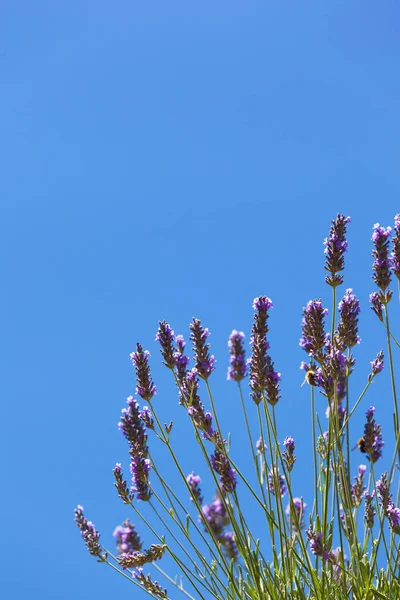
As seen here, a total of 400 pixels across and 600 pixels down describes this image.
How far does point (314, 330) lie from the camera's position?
2270 mm

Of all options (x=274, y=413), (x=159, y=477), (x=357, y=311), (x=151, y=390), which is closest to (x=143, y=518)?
(x=159, y=477)

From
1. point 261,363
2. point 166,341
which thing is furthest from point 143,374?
point 261,363

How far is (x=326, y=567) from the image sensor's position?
2348 millimetres

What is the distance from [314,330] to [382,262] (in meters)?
0.30

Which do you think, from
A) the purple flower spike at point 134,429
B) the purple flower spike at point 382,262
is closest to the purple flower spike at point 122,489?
the purple flower spike at point 134,429

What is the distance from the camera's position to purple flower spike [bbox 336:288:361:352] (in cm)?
231

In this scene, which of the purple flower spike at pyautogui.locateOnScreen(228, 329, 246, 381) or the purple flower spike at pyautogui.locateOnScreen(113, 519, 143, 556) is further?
the purple flower spike at pyautogui.locateOnScreen(113, 519, 143, 556)

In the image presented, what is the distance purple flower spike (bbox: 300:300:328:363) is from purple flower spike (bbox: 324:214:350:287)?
0.30 ft

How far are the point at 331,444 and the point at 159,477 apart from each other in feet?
1.97

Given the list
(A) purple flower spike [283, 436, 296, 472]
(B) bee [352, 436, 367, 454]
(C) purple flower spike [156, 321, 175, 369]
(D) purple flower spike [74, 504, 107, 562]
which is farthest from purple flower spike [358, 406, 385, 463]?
(D) purple flower spike [74, 504, 107, 562]

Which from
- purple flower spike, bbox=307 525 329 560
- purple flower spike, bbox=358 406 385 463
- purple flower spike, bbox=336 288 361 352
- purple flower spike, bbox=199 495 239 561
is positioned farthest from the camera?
purple flower spike, bbox=199 495 239 561

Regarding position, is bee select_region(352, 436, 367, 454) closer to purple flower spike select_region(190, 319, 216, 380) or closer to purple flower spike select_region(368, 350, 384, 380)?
purple flower spike select_region(368, 350, 384, 380)

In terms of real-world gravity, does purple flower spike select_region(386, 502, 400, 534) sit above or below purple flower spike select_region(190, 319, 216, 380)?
below

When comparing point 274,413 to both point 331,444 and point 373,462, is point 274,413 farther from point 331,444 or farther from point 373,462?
point 373,462
